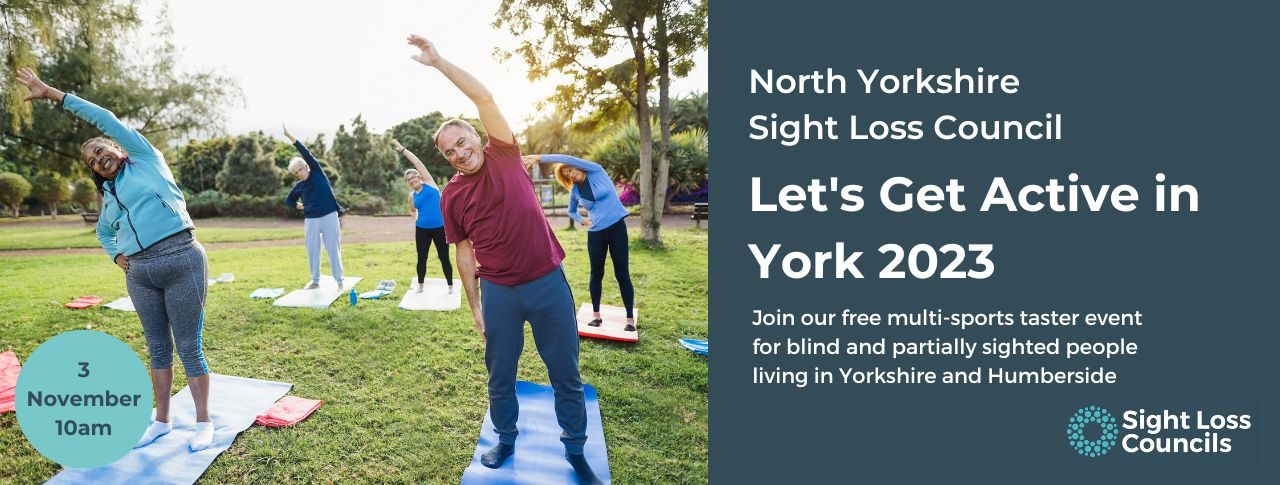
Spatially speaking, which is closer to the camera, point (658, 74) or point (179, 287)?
point (179, 287)

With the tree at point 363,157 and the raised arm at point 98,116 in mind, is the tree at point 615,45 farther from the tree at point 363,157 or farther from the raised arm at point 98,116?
the tree at point 363,157

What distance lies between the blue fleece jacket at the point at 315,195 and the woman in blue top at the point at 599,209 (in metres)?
2.99

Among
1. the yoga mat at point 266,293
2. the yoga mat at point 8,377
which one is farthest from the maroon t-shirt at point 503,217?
the yoga mat at point 266,293

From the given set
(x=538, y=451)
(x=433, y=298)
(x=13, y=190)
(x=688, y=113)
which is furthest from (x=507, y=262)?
(x=13, y=190)

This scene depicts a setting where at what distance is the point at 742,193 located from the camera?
2818 mm

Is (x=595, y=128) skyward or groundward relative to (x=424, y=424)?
skyward

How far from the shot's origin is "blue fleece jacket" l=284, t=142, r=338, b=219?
6.28 meters

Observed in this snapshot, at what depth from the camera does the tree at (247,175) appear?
23.2 m

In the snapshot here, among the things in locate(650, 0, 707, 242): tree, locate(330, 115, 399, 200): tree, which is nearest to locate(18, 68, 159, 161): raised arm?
locate(650, 0, 707, 242): tree

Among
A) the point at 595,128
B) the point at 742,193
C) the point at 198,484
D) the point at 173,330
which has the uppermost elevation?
the point at 595,128

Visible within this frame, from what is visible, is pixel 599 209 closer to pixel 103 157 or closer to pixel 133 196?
pixel 133 196

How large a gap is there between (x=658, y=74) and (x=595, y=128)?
69.4 inches

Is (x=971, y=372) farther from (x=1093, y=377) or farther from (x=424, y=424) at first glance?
(x=424, y=424)

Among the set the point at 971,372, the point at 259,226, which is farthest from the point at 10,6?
the point at 971,372
